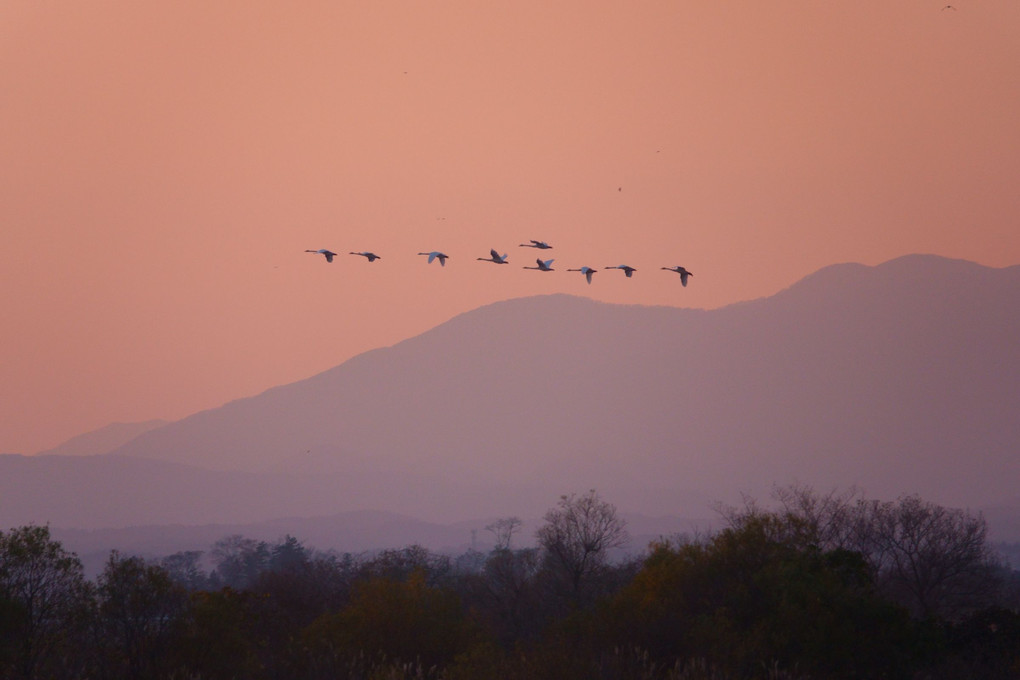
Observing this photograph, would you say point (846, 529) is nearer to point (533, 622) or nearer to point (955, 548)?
point (955, 548)

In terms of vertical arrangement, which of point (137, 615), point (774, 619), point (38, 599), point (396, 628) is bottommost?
point (396, 628)

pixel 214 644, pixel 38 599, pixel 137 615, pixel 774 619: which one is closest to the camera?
pixel 38 599

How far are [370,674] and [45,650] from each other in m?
11.3

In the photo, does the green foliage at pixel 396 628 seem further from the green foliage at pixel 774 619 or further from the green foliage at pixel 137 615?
the green foliage at pixel 774 619

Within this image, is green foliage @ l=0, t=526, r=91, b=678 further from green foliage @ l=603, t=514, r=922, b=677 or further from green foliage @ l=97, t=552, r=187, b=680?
green foliage @ l=603, t=514, r=922, b=677

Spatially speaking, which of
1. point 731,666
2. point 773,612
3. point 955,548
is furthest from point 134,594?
point 955,548

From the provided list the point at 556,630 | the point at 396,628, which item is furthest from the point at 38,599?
the point at 556,630

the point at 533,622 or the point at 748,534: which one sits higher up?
the point at 748,534

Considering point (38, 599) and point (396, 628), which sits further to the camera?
point (396, 628)

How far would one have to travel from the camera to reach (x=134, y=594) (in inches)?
1574

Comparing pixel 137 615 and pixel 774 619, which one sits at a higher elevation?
pixel 137 615

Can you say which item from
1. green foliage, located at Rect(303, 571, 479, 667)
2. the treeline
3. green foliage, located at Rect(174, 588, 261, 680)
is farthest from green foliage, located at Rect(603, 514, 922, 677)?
green foliage, located at Rect(174, 588, 261, 680)

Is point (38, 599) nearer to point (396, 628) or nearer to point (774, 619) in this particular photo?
point (396, 628)

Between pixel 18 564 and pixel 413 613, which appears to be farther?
pixel 413 613
